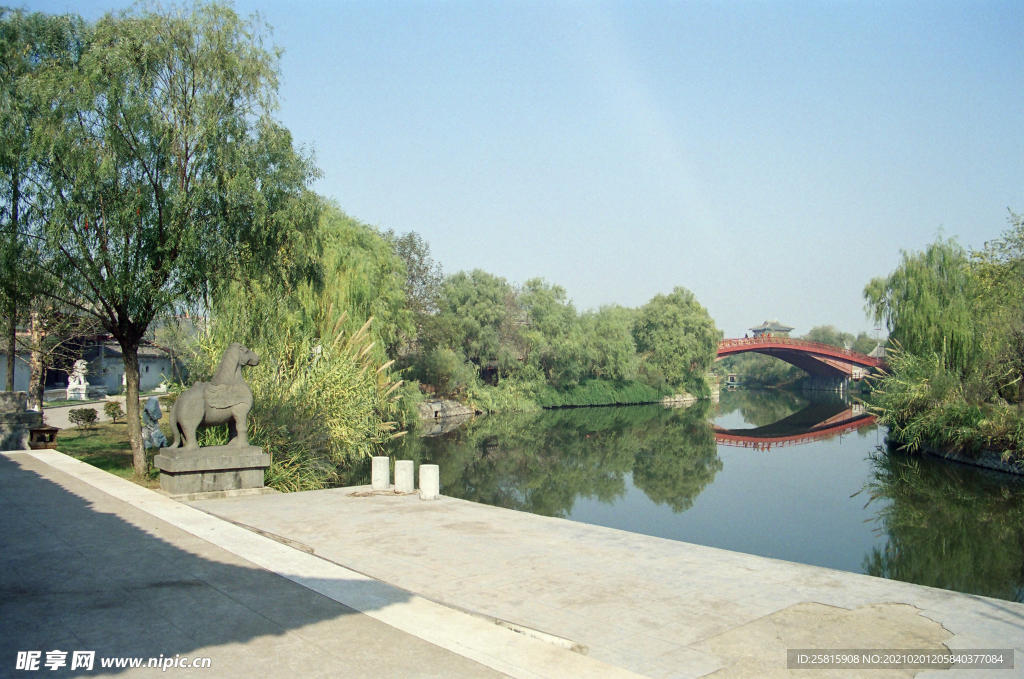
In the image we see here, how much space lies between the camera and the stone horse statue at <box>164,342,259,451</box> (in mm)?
10656

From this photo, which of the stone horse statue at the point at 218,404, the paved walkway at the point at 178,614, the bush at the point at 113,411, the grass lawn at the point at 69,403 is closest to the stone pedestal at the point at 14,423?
the bush at the point at 113,411

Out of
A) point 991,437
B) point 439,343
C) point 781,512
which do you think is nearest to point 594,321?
point 439,343

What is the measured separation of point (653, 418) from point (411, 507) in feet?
96.4

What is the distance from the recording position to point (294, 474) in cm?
1293

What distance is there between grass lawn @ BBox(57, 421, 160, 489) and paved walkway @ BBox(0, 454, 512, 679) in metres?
4.96

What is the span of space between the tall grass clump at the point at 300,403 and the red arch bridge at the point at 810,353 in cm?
4410

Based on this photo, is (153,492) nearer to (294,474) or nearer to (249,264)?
(294,474)

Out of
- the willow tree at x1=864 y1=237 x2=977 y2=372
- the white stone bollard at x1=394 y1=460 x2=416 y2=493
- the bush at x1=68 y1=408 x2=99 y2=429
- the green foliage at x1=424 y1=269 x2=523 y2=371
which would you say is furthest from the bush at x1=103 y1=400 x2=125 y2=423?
the willow tree at x1=864 y1=237 x2=977 y2=372

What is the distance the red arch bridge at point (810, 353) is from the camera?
186 ft

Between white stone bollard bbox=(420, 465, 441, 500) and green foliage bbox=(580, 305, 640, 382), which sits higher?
green foliage bbox=(580, 305, 640, 382)

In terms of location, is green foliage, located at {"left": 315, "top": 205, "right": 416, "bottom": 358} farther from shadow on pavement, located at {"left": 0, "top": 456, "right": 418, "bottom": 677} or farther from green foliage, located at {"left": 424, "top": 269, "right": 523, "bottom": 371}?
green foliage, located at {"left": 424, "top": 269, "right": 523, "bottom": 371}

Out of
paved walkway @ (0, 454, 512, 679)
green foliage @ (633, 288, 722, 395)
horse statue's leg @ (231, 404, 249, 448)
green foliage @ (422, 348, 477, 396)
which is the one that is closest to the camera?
paved walkway @ (0, 454, 512, 679)

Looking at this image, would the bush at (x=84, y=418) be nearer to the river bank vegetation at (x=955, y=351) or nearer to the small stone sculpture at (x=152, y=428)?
the small stone sculpture at (x=152, y=428)

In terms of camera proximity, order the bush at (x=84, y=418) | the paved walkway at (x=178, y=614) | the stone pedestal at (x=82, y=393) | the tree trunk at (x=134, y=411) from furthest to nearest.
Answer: the stone pedestal at (x=82, y=393) < the bush at (x=84, y=418) < the tree trunk at (x=134, y=411) < the paved walkway at (x=178, y=614)
